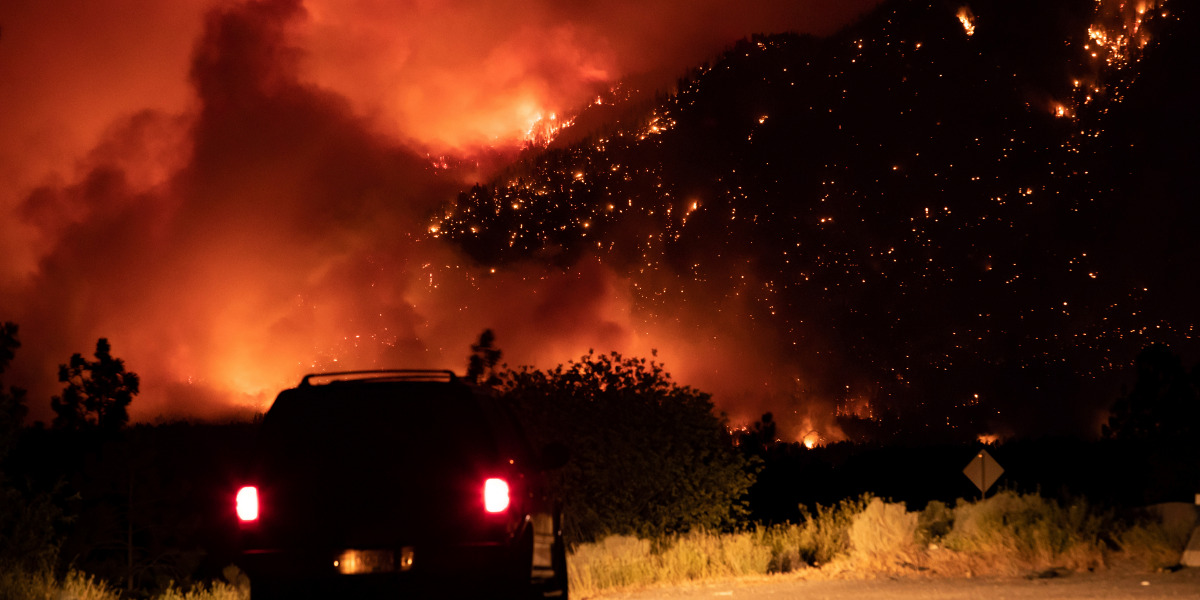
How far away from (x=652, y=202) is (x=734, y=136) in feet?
42.2

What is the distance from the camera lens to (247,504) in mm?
9359

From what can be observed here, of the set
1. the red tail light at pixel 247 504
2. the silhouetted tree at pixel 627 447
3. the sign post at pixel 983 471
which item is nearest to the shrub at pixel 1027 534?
the sign post at pixel 983 471

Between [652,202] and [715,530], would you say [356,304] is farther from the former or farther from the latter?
[715,530]

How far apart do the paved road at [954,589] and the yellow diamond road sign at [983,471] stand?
7587 millimetres

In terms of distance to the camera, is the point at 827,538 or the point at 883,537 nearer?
the point at 883,537

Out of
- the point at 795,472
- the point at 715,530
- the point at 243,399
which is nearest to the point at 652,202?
the point at 243,399

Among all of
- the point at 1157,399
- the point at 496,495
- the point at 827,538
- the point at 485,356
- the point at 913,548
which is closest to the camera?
the point at 496,495

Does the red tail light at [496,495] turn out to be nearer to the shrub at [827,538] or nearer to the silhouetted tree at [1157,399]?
the shrub at [827,538]

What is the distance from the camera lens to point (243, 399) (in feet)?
317

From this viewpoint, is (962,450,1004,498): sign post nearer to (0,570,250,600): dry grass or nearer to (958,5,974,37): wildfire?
(0,570,250,600): dry grass

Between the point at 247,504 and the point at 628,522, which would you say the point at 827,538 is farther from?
the point at 247,504

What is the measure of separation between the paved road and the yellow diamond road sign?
759 centimetres

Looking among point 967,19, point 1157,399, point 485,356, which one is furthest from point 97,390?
point 967,19

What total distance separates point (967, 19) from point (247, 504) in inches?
5243
